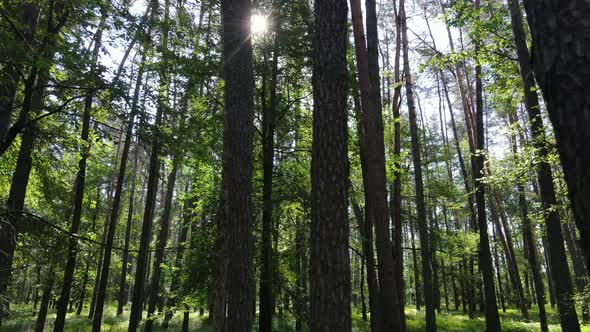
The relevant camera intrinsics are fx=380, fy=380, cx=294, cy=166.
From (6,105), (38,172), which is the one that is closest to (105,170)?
(38,172)

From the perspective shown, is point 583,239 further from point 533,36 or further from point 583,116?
point 533,36

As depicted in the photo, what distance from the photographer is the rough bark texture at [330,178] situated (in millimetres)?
4371

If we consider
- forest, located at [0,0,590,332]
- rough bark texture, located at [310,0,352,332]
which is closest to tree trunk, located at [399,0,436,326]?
forest, located at [0,0,590,332]

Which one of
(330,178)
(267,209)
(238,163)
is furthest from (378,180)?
(330,178)

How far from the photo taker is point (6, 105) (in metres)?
6.69

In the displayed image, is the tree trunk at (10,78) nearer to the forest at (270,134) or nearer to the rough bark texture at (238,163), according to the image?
the forest at (270,134)

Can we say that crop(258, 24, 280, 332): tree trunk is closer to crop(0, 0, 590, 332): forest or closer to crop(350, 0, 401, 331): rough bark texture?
crop(0, 0, 590, 332): forest

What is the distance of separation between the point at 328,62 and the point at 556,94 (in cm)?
357

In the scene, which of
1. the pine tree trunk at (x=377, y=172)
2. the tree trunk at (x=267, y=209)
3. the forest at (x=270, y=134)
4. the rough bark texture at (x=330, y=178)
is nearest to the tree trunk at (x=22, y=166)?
the forest at (x=270, y=134)

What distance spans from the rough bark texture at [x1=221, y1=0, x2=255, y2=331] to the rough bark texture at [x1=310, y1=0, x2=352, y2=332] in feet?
4.98

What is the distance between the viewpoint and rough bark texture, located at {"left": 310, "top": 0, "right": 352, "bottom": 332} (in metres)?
4.37

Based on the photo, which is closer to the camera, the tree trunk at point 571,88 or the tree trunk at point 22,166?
the tree trunk at point 571,88

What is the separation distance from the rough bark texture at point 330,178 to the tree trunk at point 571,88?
309 centimetres

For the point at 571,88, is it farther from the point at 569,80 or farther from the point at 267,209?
the point at 267,209
